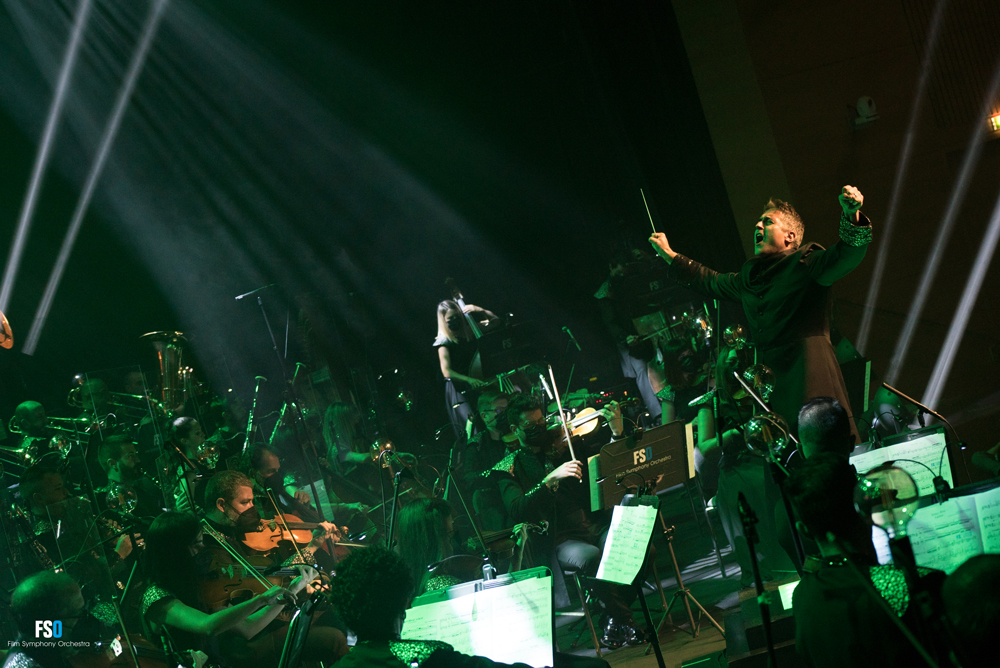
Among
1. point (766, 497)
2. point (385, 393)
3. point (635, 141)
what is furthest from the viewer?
point (385, 393)

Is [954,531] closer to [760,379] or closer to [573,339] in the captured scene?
[760,379]

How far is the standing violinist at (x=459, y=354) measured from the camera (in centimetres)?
789

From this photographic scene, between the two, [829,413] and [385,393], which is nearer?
[829,413]

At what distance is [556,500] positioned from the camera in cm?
499

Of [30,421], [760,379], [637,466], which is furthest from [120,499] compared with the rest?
[760,379]

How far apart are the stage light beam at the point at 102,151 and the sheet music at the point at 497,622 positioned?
6.90 meters

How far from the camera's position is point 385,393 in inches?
322

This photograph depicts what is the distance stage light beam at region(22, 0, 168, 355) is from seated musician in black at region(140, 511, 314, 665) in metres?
5.46

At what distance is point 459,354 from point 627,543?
5.23 m

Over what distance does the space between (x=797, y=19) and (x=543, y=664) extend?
21.6 feet

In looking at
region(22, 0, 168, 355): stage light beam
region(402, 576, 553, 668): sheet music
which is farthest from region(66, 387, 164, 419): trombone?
region(402, 576, 553, 668): sheet music

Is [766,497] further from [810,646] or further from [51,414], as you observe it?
[51,414]

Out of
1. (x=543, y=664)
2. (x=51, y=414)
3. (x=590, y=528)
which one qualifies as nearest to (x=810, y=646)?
(x=543, y=664)

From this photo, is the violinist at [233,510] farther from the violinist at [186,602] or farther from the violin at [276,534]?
the violinist at [186,602]
